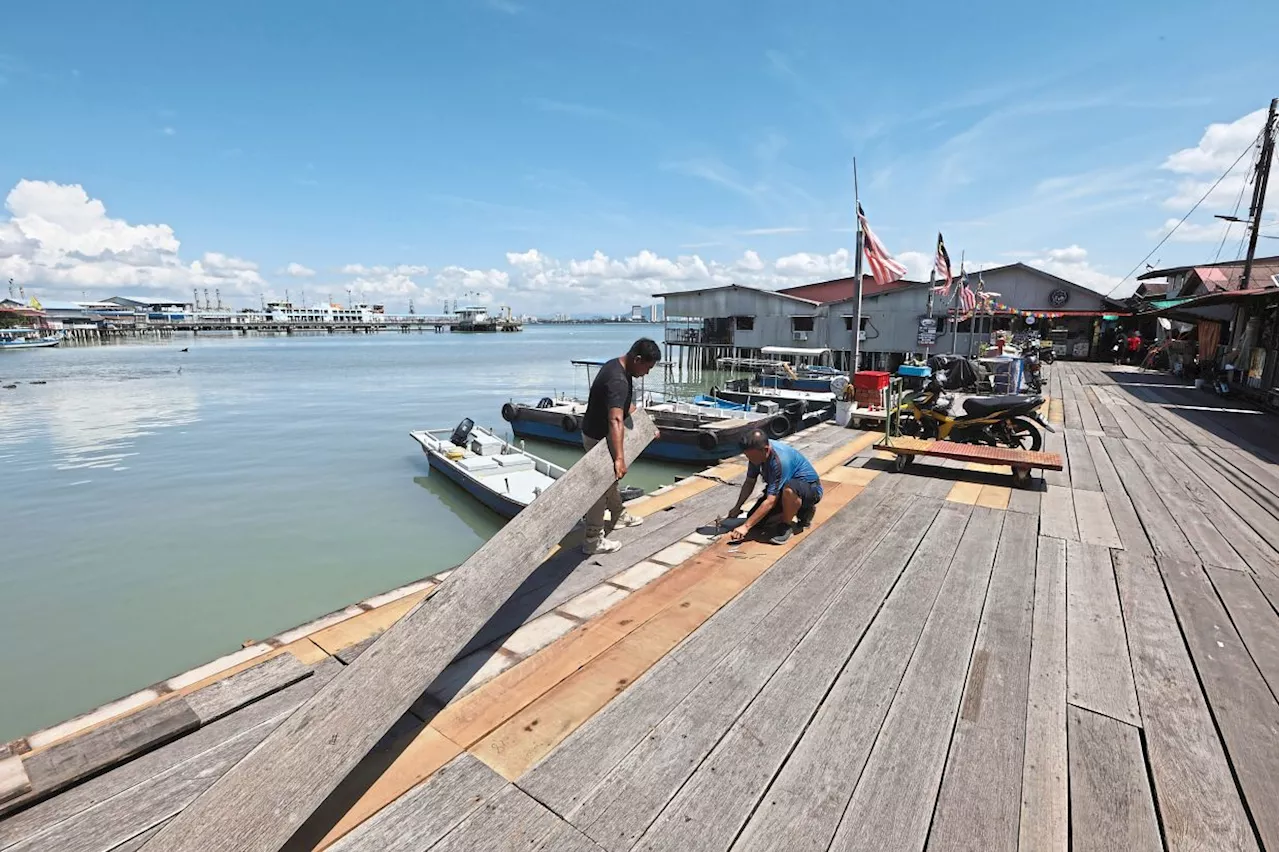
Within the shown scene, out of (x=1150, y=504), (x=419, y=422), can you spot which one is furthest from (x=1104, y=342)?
(x=419, y=422)

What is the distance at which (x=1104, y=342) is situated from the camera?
3447 centimetres

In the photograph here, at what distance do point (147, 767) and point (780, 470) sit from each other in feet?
13.5

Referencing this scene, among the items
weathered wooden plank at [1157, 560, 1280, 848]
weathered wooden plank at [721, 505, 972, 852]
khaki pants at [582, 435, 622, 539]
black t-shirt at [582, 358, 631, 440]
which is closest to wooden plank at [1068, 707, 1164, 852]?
weathered wooden plank at [1157, 560, 1280, 848]

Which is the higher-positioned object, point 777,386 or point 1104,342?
point 1104,342

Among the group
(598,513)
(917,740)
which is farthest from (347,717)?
(598,513)

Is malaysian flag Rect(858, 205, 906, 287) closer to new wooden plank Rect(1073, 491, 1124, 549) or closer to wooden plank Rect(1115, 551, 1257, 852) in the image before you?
new wooden plank Rect(1073, 491, 1124, 549)

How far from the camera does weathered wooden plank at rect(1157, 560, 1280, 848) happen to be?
7.04 feet

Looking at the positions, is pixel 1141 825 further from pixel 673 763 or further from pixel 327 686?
pixel 327 686

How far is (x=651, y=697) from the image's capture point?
2703 mm

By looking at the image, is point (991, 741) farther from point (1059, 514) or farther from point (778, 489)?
point (1059, 514)

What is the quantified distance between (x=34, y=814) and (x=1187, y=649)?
5.43 m

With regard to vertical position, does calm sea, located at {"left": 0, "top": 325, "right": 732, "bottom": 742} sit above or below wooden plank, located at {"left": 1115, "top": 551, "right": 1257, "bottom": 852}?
below

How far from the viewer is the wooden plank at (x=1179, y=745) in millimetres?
1990

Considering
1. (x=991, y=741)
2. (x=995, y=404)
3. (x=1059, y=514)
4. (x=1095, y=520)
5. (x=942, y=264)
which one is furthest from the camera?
(x=942, y=264)
